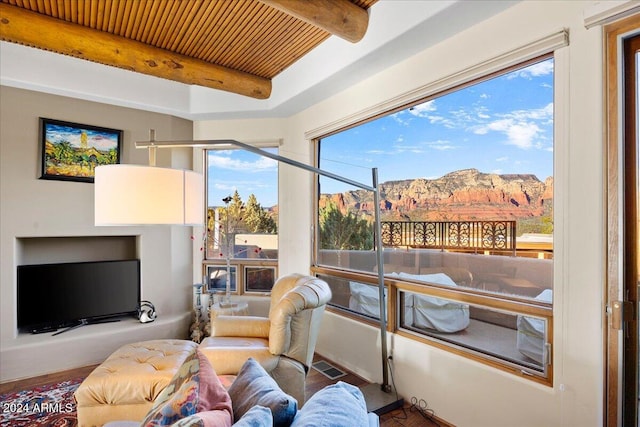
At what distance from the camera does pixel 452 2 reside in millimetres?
1910

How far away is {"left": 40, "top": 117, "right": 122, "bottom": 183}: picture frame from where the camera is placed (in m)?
3.30

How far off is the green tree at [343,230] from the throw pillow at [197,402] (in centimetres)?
217

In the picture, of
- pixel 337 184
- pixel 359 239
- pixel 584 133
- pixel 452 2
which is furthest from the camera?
pixel 337 184

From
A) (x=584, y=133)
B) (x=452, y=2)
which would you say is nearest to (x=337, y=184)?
(x=452, y=2)

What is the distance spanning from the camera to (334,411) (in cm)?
95

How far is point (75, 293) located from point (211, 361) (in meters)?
2.21

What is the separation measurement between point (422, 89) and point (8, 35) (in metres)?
3.01

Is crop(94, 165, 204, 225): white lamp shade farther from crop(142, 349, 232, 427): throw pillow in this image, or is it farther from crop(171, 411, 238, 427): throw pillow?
crop(171, 411, 238, 427): throw pillow

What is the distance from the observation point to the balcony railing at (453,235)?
A: 211 centimetres

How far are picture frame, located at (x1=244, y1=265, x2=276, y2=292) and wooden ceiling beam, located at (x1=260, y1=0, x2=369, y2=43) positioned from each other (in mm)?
2698

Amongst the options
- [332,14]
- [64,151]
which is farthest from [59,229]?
[332,14]

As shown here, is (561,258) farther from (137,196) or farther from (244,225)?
(244,225)

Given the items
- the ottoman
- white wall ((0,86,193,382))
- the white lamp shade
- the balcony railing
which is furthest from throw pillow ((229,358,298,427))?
white wall ((0,86,193,382))

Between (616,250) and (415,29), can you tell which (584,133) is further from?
(415,29)
